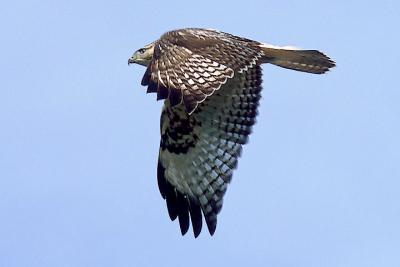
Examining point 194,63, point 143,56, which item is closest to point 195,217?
point 143,56

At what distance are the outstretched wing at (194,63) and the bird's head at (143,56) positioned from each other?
122 centimetres

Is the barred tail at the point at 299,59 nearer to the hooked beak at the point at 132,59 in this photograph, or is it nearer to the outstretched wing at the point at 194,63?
the outstretched wing at the point at 194,63

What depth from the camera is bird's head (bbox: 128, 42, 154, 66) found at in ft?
61.2

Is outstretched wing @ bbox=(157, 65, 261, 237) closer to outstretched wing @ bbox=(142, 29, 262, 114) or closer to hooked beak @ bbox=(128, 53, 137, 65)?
hooked beak @ bbox=(128, 53, 137, 65)

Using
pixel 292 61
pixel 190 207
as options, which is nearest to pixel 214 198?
pixel 190 207

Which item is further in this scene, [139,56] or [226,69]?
[139,56]

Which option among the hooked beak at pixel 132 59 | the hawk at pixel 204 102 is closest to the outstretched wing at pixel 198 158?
the hawk at pixel 204 102

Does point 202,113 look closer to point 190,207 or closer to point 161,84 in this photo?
point 190,207

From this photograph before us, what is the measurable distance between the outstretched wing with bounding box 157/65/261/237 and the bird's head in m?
0.71

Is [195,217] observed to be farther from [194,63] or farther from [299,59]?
[194,63]

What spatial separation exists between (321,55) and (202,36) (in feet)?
4.33

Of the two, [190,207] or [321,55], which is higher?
[321,55]

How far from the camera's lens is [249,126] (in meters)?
18.0

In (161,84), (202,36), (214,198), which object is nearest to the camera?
(161,84)
